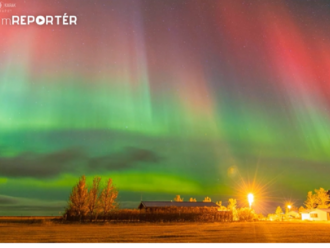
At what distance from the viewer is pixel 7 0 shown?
25.5 m

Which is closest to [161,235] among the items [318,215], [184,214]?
[184,214]

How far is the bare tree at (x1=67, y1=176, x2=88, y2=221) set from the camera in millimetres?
54803

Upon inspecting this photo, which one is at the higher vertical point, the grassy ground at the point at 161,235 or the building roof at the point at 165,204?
the building roof at the point at 165,204

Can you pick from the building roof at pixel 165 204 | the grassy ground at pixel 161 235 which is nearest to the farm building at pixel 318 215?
the building roof at pixel 165 204

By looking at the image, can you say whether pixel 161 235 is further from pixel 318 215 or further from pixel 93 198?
pixel 318 215

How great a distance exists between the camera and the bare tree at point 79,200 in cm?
5480

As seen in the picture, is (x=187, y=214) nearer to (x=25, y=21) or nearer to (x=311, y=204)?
(x=25, y=21)

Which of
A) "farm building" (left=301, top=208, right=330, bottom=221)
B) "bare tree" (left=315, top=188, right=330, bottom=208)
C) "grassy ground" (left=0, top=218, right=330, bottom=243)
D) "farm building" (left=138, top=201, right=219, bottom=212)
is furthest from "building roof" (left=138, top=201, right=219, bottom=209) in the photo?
"bare tree" (left=315, top=188, right=330, bottom=208)

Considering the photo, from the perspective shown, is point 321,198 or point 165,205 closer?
point 165,205

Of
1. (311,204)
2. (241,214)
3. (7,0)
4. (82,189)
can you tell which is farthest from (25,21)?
(311,204)

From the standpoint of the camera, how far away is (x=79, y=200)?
56281 mm

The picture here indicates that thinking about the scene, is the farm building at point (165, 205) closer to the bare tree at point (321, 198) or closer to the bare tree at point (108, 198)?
the bare tree at point (108, 198)
